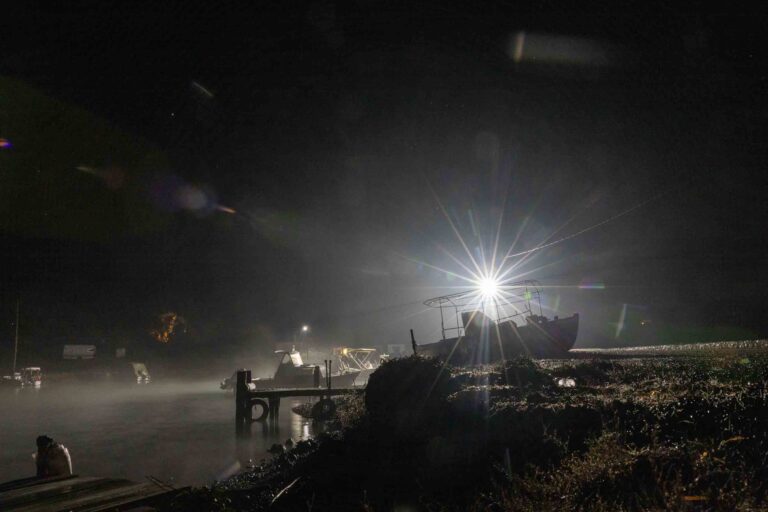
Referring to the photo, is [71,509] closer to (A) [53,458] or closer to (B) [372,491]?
(A) [53,458]

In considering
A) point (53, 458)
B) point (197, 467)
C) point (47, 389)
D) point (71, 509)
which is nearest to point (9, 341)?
point (47, 389)

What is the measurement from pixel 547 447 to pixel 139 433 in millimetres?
29036

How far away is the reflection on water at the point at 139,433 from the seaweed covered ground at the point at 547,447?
8460mm

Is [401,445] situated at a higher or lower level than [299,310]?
lower

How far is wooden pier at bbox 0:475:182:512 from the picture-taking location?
844 cm

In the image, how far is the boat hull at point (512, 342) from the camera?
25.4m

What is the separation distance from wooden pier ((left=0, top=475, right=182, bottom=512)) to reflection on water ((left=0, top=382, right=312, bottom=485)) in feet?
25.8

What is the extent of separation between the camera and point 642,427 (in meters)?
7.53

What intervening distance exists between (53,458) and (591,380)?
14.8 metres

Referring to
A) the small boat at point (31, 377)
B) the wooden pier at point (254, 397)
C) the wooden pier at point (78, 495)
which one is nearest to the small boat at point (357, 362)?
the wooden pier at point (254, 397)

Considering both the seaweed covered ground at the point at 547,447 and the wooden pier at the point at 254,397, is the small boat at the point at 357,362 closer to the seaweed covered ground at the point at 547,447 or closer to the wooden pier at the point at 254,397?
the wooden pier at the point at 254,397

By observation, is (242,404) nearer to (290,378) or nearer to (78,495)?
(290,378)

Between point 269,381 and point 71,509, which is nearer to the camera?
point 71,509

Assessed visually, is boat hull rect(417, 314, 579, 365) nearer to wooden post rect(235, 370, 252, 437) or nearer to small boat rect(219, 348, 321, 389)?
wooden post rect(235, 370, 252, 437)
